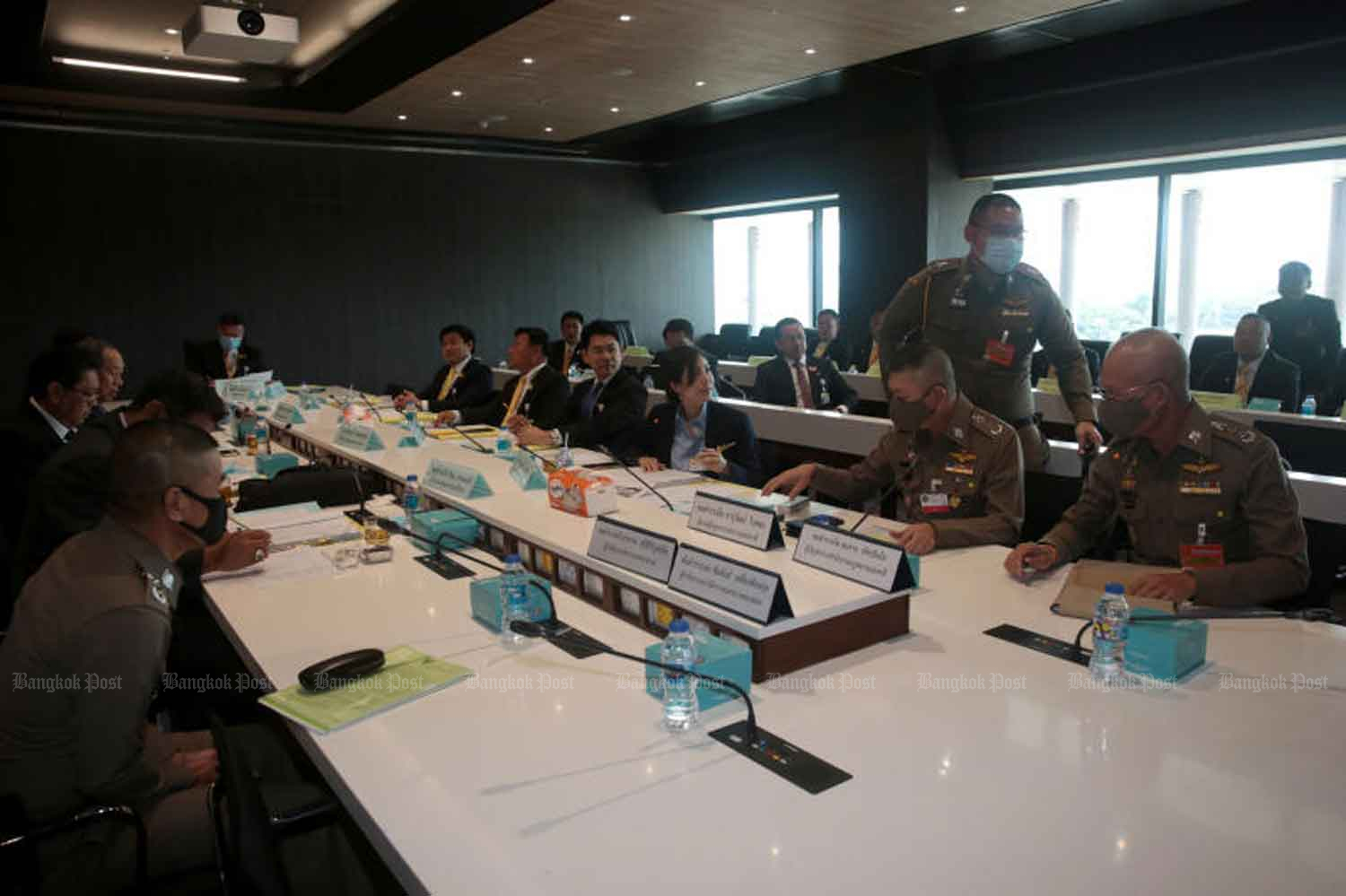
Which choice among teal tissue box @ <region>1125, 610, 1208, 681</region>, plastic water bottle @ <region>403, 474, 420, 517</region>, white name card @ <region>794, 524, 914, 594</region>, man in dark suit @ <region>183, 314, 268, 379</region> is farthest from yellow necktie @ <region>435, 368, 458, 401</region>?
teal tissue box @ <region>1125, 610, 1208, 681</region>

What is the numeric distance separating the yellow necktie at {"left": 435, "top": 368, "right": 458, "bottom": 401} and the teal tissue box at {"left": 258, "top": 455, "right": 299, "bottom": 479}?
2.03m

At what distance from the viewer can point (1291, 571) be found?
1818 mm

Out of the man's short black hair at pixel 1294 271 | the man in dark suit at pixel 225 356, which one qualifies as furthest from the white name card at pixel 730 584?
the man in dark suit at pixel 225 356

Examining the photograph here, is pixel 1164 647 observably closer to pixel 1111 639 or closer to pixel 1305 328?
pixel 1111 639

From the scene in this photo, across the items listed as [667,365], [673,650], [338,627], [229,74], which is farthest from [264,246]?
[673,650]

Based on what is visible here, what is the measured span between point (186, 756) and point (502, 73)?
600 centimetres

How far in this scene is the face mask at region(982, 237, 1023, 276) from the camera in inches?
117

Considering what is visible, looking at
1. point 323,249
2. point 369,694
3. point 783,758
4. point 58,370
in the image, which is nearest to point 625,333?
point 323,249

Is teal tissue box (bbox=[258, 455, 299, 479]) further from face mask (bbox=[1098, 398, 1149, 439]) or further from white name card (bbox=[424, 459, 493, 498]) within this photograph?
face mask (bbox=[1098, 398, 1149, 439])

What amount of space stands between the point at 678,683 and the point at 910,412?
1275 mm

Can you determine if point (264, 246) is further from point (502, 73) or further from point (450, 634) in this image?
point (450, 634)

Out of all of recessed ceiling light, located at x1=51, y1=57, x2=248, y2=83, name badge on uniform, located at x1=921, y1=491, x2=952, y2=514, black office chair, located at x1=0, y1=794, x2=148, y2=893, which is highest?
recessed ceiling light, located at x1=51, y1=57, x2=248, y2=83

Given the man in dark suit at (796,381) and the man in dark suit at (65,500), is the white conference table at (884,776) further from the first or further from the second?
the man in dark suit at (796,381)

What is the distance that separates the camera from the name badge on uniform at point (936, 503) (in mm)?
2441
